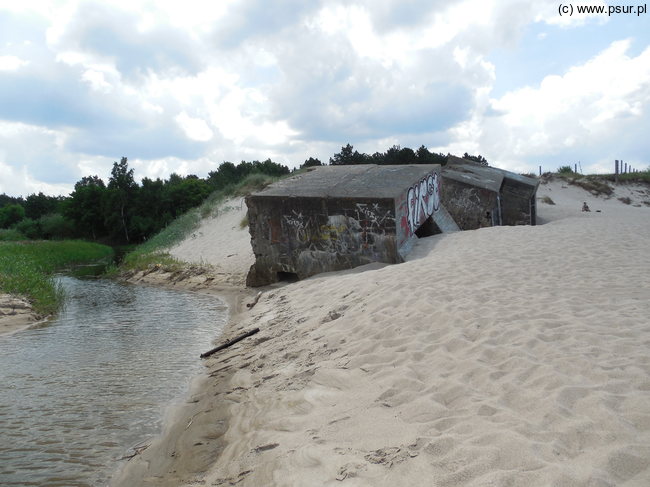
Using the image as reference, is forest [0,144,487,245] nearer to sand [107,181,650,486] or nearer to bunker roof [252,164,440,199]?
bunker roof [252,164,440,199]

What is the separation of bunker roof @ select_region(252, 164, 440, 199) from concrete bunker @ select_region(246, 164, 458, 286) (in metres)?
0.02

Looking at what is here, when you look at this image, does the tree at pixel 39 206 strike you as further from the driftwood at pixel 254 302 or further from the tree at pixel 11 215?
the driftwood at pixel 254 302

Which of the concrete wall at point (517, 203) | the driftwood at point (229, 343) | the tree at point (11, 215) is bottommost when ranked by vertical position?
the driftwood at point (229, 343)

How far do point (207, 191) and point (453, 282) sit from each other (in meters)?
32.9

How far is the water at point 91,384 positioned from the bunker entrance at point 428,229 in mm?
5319

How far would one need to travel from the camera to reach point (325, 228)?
35.9 ft

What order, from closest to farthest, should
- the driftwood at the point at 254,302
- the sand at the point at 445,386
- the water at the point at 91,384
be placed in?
the sand at the point at 445,386 < the water at the point at 91,384 < the driftwood at the point at 254,302

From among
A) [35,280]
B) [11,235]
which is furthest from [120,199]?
[35,280]

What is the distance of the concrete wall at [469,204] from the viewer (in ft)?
51.0

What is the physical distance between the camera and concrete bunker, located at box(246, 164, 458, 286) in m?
10.5

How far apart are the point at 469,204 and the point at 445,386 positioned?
1239 centimetres

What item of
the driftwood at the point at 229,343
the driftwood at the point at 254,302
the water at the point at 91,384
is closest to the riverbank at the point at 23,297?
the water at the point at 91,384

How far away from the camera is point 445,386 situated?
3.97 metres

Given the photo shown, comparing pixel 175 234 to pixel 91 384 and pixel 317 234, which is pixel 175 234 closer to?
Answer: pixel 317 234
